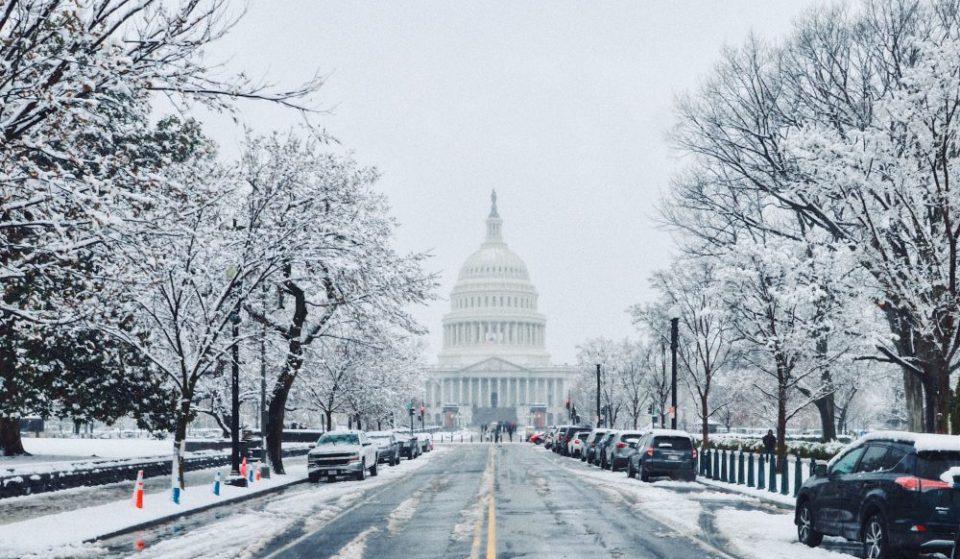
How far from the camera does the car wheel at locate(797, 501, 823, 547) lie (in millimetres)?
16297

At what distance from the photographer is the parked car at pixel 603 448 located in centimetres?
4463

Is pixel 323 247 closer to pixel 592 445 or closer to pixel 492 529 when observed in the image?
pixel 492 529

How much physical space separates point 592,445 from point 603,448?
5105 millimetres

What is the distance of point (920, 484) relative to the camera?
13.2m

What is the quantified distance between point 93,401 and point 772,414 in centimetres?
6387

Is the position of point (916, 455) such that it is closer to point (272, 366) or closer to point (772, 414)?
point (272, 366)

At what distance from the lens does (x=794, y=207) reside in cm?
3378

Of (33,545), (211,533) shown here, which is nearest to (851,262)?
(211,533)

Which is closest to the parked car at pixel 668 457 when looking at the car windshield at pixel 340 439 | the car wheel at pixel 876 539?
the car windshield at pixel 340 439

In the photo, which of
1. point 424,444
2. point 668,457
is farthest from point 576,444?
point 668,457

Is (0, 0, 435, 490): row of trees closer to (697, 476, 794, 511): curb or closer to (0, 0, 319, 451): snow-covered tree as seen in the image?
(0, 0, 319, 451): snow-covered tree

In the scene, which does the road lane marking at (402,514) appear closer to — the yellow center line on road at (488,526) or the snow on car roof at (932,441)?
the yellow center line on road at (488,526)

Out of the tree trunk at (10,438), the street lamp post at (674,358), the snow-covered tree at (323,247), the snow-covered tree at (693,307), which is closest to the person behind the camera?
the snow-covered tree at (323,247)

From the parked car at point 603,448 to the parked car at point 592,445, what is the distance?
3.82ft
